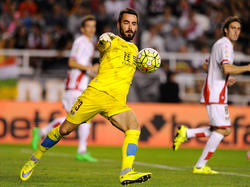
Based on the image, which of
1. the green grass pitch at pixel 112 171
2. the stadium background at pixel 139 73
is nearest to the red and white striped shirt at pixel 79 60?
the green grass pitch at pixel 112 171

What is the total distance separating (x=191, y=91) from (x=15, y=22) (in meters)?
→ 6.28

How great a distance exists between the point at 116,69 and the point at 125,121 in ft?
2.05

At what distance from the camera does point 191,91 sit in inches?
656

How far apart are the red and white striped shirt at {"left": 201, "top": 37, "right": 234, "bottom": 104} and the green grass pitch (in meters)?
1.17

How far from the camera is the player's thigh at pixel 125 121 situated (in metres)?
6.40

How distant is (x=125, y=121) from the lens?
6.45 metres

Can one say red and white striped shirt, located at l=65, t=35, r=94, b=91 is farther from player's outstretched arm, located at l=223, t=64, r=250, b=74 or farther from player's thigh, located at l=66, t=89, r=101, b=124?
player's thigh, located at l=66, t=89, r=101, b=124

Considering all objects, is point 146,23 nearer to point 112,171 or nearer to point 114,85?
point 112,171

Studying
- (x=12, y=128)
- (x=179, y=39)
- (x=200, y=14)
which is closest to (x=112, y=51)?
(x=12, y=128)

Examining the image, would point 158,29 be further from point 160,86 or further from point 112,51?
point 112,51

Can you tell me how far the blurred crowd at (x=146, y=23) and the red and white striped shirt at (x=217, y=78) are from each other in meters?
7.48

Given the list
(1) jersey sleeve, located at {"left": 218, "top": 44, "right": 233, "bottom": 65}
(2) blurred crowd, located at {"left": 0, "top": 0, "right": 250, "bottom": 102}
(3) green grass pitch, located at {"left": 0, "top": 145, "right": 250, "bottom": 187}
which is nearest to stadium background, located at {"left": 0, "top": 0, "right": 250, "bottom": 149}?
(2) blurred crowd, located at {"left": 0, "top": 0, "right": 250, "bottom": 102}

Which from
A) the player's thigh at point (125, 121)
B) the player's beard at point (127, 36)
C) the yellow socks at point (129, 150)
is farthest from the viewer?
the player's beard at point (127, 36)

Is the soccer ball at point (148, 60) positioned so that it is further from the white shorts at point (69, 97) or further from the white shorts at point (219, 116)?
the white shorts at point (69, 97)
